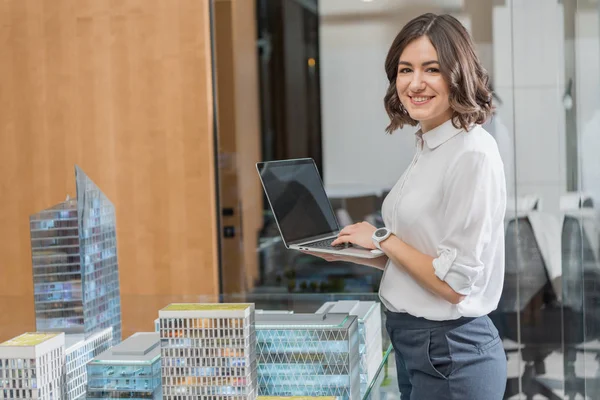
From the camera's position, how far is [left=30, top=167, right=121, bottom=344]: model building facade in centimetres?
269

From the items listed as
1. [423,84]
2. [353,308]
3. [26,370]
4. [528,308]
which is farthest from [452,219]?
[528,308]

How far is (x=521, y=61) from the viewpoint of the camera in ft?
13.2

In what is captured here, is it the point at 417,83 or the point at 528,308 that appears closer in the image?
the point at 417,83

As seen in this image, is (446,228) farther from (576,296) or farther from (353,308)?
(576,296)

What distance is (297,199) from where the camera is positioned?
2.16 metres

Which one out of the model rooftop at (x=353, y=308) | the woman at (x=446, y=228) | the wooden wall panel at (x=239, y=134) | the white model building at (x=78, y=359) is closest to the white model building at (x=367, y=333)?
the model rooftop at (x=353, y=308)

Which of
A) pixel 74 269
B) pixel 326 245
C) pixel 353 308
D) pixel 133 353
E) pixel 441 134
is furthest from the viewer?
pixel 74 269

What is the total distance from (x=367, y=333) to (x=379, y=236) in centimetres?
64

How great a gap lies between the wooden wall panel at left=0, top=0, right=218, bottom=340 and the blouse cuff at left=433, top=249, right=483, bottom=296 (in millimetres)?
2863

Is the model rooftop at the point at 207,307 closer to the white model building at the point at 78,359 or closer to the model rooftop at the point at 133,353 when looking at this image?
the model rooftop at the point at 133,353

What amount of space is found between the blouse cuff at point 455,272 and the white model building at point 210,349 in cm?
62

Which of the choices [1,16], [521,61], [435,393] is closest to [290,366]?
[435,393]

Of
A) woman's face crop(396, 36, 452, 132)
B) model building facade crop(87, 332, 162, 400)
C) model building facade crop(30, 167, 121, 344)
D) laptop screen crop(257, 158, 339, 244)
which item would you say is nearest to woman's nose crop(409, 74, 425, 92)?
woman's face crop(396, 36, 452, 132)

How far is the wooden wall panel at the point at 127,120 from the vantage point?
434 cm
